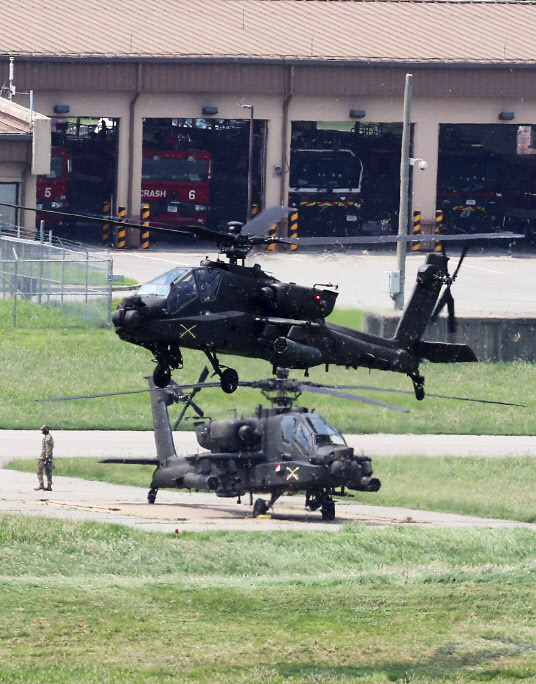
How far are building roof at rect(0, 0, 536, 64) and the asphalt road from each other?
8.86 meters

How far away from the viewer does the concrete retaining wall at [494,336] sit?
183 feet

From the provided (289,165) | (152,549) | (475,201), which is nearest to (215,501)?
(152,549)

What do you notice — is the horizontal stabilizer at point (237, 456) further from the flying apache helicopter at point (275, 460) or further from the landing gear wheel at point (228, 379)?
the landing gear wheel at point (228, 379)

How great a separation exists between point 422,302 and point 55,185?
Answer: 44281mm

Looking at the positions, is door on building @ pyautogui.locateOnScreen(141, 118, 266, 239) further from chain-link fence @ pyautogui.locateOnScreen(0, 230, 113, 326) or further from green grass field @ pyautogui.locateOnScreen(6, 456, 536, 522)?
green grass field @ pyautogui.locateOnScreen(6, 456, 536, 522)

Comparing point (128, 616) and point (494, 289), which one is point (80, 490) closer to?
point (128, 616)

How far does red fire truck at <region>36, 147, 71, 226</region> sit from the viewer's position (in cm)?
7450

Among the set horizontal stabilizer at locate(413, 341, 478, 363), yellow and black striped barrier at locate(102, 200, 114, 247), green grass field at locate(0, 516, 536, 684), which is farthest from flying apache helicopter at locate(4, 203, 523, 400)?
yellow and black striped barrier at locate(102, 200, 114, 247)

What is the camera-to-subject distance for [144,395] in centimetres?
5419

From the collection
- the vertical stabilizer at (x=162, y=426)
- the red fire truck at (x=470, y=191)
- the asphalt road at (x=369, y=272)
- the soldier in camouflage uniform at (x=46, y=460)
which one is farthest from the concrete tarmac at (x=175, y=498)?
the red fire truck at (x=470, y=191)

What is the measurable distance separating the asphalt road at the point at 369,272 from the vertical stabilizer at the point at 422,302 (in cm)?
2589

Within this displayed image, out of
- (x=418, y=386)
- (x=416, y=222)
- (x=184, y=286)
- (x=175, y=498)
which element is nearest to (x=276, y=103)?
(x=416, y=222)

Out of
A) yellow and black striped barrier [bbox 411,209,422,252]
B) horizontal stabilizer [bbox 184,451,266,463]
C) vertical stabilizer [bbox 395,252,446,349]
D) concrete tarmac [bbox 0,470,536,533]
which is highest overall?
yellow and black striped barrier [bbox 411,209,422,252]

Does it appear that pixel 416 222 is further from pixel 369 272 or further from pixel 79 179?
pixel 79 179
